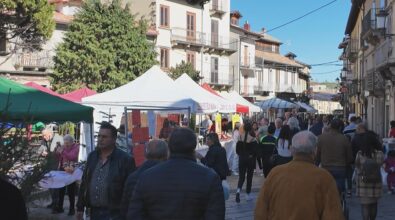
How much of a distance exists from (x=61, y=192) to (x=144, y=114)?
8.80m

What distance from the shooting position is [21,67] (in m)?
33.9

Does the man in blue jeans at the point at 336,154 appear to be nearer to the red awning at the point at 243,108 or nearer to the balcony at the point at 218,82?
the red awning at the point at 243,108

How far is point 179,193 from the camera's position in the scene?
3877 millimetres

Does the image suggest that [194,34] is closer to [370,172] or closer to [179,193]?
[370,172]

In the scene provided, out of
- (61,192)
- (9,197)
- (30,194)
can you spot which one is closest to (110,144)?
(30,194)

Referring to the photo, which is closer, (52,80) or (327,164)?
(327,164)

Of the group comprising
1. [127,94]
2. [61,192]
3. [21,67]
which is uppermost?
[21,67]

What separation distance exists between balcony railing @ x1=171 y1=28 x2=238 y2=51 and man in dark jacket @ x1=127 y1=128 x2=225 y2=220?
4227cm

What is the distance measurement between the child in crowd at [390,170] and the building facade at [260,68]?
3630 centimetres

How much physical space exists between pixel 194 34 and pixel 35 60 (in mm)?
17062

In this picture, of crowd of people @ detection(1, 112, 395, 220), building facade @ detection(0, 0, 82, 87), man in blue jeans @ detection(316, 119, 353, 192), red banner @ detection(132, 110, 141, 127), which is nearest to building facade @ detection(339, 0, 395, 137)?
red banner @ detection(132, 110, 141, 127)

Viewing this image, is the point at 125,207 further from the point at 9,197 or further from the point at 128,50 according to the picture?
the point at 128,50

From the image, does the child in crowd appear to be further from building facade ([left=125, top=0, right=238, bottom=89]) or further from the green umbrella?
building facade ([left=125, top=0, right=238, bottom=89])

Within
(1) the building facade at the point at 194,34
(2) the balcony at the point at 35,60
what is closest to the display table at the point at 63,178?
(2) the balcony at the point at 35,60
